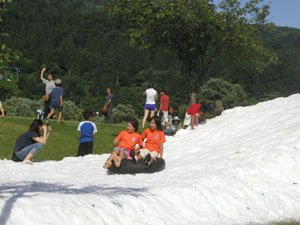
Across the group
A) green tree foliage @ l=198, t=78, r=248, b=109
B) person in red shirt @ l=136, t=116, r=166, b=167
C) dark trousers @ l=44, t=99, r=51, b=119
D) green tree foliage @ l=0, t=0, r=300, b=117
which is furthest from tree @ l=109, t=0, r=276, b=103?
green tree foliage @ l=0, t=0, r=300, b=117

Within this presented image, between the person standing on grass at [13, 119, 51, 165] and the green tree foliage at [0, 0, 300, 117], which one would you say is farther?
the green tree foliage at [0, 0, 300, 117]

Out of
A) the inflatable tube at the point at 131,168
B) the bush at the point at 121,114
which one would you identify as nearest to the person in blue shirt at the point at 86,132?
the inflatable tube at the point at 131,168

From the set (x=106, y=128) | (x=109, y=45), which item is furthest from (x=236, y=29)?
(x=109, y=45)

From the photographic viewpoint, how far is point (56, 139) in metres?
17.0

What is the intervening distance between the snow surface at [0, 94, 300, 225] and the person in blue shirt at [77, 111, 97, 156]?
548mm

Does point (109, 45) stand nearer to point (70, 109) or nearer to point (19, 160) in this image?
point (70, 109)

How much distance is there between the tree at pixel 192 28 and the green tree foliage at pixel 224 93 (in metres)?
61.8

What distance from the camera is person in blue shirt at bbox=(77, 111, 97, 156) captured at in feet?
44.0

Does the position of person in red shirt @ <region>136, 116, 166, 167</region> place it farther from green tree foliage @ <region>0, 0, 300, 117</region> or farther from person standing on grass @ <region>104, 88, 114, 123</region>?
green tree foliage @ <region>0, 0, 300, 117</region>

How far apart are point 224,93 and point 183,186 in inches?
3171

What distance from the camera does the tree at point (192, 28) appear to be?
18.9m

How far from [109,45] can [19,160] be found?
176 meters

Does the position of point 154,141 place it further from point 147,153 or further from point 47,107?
point 47,107

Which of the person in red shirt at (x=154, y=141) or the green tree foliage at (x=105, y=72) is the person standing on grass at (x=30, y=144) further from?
the green tree foliage at (x=105, y=72)
